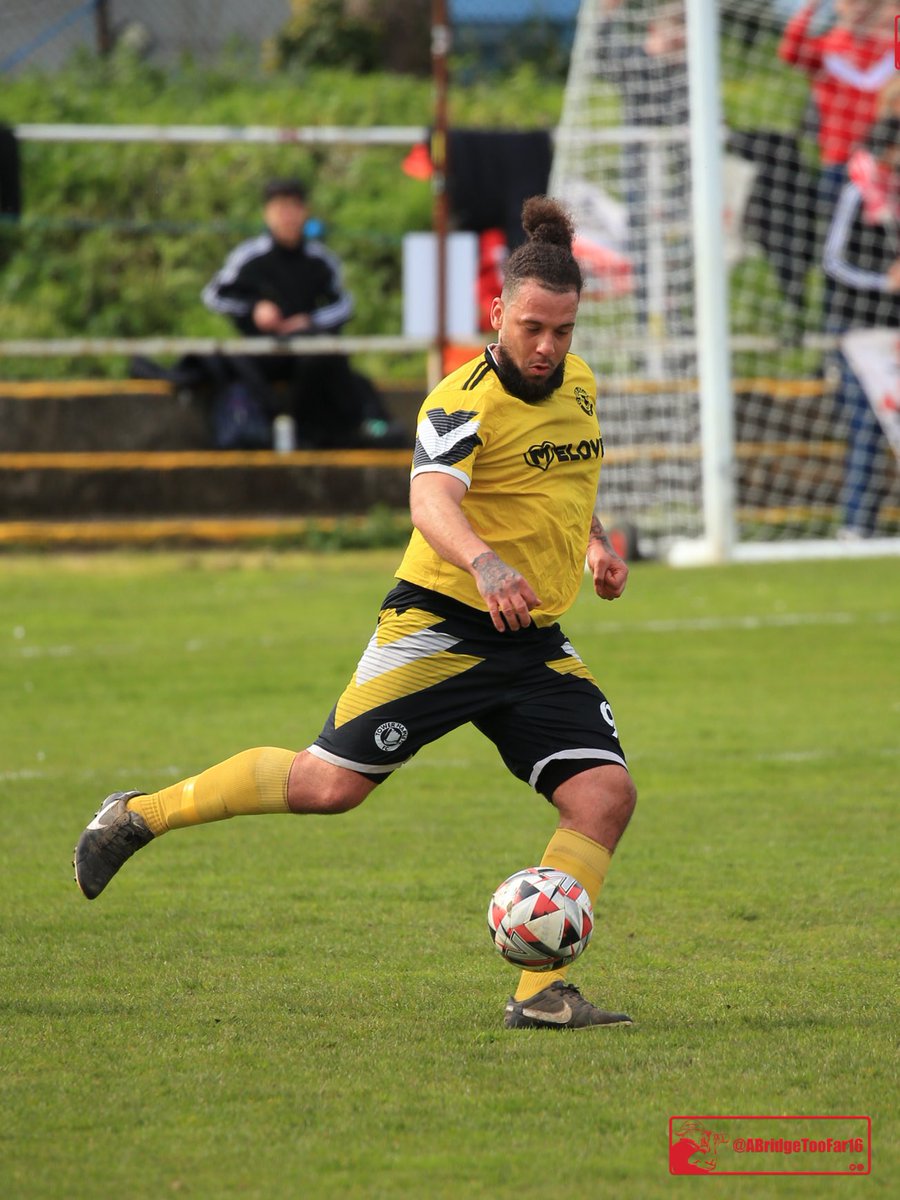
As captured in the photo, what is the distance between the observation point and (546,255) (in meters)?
4.93

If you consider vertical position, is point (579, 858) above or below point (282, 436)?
above

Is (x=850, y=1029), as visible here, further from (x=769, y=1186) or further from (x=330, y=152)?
(x=330, y=152)

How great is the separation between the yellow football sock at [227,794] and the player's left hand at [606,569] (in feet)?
3.08

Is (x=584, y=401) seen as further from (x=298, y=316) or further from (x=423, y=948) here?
(x=298, y=316)

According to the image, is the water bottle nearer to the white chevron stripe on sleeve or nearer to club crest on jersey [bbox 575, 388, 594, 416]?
club crest on jersey [bbox 575, 388, 594, 416]

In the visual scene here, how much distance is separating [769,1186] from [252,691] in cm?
685

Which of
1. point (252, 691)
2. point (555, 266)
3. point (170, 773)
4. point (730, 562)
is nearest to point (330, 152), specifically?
point (730, 562)

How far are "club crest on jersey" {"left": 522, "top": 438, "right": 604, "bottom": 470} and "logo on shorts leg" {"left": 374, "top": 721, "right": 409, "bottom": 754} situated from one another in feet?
2.46

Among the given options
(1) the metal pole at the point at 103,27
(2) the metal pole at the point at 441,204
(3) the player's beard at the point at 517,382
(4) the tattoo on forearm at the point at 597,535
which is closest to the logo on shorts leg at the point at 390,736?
(4) the tattoo on forearm at the point at 597,535

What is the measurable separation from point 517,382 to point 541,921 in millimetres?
1372

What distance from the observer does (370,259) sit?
20781 mm

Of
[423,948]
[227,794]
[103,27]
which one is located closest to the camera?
[227,794]

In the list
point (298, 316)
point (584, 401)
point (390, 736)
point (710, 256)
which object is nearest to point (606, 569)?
point (584, 401)

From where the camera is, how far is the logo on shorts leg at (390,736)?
4.93 meters
